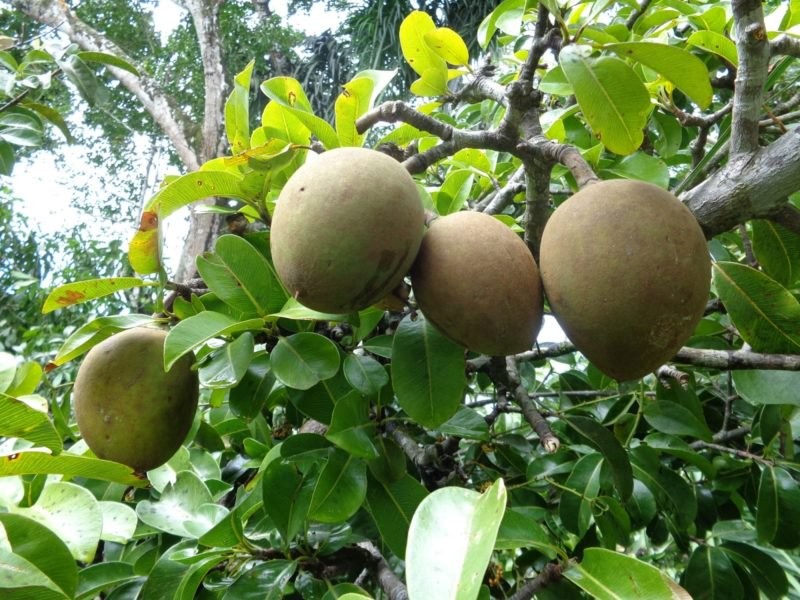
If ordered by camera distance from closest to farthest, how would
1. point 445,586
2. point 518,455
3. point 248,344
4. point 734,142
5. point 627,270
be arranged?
1. point 445,586
2. point 627,270
3. point 734,142
4. point 248,344
5. point 518,455

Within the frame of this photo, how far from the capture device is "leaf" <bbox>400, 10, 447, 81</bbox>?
3.48ft

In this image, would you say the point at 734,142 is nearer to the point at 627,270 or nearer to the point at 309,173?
the point at 627,270

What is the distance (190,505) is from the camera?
104 cm

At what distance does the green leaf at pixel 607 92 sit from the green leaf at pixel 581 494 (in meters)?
0.52

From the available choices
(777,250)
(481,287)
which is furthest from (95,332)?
(777,250)

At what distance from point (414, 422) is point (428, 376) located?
22 cm

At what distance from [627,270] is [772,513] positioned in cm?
71

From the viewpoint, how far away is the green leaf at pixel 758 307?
777 millimetres

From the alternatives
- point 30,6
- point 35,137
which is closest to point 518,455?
point 35,137

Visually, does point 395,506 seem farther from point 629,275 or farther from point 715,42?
point 715,42

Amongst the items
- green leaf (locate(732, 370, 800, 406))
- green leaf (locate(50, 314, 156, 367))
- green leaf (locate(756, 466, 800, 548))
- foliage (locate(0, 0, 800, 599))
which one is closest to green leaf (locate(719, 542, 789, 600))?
foliage (locate(0, 0, 800, 599))

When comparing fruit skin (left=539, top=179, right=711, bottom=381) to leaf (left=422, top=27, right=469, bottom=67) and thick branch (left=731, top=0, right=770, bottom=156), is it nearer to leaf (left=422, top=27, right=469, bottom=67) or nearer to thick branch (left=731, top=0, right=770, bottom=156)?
thick branch (left=731, top=0, right=770, bottom=156)

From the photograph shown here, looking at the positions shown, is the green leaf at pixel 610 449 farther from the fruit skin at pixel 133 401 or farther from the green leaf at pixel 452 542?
the fruit skin at pixel 133 401

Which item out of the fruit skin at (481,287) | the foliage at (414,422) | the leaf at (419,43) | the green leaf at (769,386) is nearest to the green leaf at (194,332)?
the foliage at (414,422)
